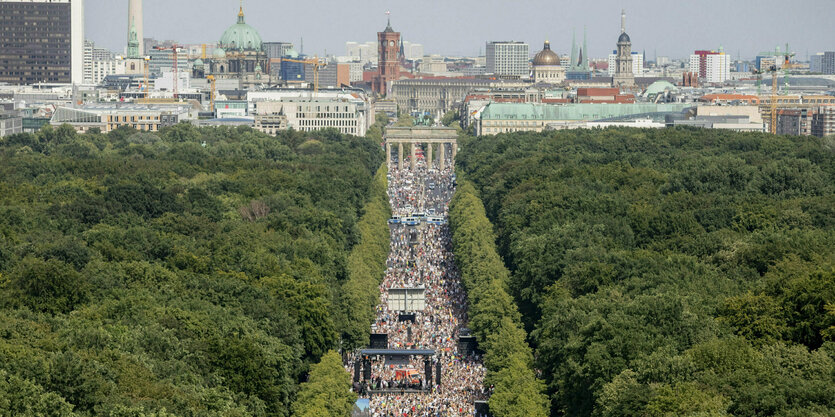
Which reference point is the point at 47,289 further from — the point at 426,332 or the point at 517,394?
the point at 426,332

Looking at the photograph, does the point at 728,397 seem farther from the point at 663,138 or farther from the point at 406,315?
the point at 663,138

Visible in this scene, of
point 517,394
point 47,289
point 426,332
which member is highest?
point 47,289

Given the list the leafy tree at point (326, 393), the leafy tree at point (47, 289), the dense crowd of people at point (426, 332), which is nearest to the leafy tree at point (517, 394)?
the dense crowd of people at point (426, 332)

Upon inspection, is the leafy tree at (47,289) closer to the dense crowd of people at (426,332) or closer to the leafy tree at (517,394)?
the dense crowd of people at (426,332)

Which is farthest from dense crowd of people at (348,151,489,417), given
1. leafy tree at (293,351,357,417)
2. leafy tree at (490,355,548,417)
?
leafy tree at (293,351,357,417)

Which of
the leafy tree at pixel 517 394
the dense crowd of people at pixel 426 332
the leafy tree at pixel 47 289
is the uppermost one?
the leafy tree at pixel 47 289

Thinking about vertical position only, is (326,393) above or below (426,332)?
above

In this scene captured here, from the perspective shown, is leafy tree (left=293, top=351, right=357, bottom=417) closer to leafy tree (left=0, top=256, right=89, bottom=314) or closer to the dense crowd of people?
the dense crowd of people

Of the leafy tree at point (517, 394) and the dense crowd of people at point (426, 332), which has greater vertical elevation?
the leafy tree at point (517, 394)

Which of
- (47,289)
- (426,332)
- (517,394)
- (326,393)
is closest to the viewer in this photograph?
(326,393)

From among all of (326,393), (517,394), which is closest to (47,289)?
(326,393)
